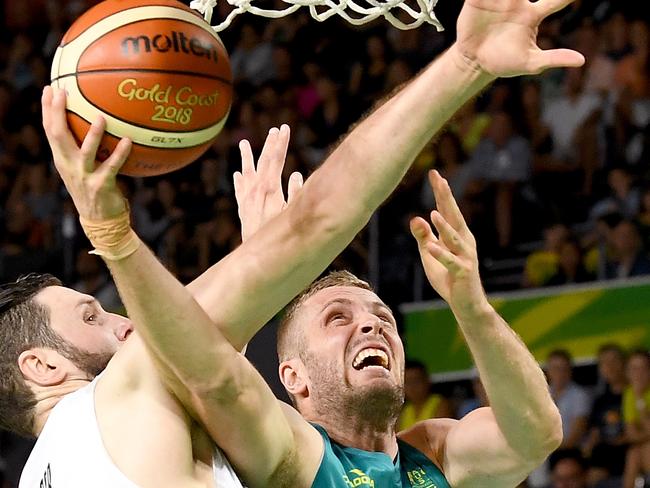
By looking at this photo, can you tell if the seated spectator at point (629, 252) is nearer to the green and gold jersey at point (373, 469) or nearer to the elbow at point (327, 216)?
the green and gold jersey at point (373, 469)

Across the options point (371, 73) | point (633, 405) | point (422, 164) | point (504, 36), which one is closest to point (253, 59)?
point (371, 73)

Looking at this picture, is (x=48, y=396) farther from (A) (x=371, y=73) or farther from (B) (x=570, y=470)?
(A) (x=371, y=73)

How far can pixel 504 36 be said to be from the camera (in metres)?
2.93

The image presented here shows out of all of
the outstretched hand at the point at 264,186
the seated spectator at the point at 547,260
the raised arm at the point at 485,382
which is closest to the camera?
the raised arm at the point at 485,382

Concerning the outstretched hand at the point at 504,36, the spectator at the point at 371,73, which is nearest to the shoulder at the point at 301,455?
the outstretched hand at the point at 504,36

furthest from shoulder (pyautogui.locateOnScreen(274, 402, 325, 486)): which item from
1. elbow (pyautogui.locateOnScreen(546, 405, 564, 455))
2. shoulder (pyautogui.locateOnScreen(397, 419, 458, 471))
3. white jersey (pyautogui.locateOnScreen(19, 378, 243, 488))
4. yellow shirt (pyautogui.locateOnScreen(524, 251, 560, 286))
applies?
yellow shirt (pyautogui.locateOnScreen(524, 251, 560, 286))

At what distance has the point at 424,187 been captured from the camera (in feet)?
29.5

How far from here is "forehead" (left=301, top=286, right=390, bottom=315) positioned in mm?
4141

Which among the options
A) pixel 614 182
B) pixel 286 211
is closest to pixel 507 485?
pixel 286 211

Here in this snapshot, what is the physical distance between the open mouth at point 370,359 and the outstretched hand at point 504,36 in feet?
4.32

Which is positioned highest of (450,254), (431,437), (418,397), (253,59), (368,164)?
(368,164)

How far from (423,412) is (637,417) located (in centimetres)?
124

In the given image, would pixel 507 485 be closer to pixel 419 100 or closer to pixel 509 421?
pixel 509 421

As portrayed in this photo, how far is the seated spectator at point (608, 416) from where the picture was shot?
7.14m
